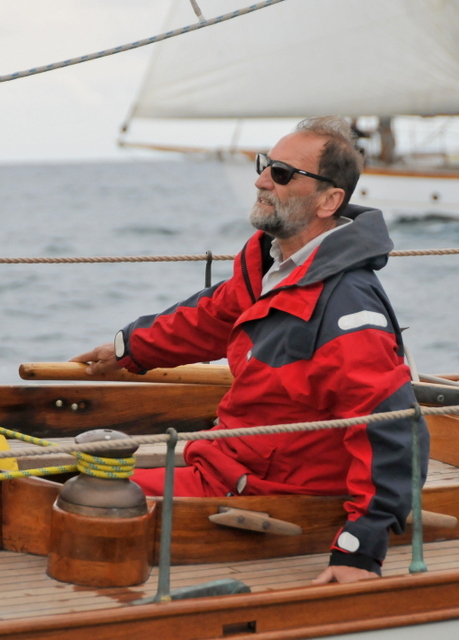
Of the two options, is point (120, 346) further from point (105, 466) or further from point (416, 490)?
point (416, 490)

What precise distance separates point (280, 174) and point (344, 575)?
3.32 feet

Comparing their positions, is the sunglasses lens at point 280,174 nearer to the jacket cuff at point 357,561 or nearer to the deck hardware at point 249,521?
the deck hardware at point 249,521

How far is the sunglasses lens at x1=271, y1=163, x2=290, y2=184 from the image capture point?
2568 millimetres

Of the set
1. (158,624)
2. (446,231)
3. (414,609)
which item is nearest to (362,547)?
(414,609)

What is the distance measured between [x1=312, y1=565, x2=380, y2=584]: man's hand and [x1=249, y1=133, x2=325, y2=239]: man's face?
85cm

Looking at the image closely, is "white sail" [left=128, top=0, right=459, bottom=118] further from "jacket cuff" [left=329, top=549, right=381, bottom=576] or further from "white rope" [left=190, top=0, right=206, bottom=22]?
"jacket cuff" [left=329, top=549, right=381, bottom=576]

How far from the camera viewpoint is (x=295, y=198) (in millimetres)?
2568

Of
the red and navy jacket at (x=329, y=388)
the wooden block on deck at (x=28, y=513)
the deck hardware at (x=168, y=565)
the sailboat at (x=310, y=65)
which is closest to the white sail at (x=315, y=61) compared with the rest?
the sailboat at (x=310, y=65)

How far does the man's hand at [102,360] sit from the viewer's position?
117 inches

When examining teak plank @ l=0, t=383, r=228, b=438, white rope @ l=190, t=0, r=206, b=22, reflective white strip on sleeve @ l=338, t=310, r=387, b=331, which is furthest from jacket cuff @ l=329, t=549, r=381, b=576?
white rope @ l=190, t=0, r=206, b=22

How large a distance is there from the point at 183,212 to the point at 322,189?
114ft

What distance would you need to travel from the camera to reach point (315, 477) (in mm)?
2502

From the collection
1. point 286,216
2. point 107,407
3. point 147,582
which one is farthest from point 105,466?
point 107,407

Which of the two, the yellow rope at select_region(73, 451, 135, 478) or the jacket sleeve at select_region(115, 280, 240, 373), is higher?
the jacket sleeve at select_region(115, 280, 240, 373)
